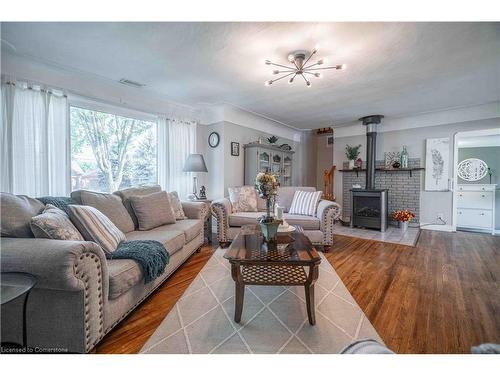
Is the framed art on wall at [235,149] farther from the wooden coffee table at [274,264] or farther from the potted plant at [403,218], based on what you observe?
the potted plant at [403,218]

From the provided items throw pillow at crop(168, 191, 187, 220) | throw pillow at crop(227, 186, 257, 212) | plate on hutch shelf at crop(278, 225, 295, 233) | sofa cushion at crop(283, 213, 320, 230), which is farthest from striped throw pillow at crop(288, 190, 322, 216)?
throw pillow at crop(168, 191, 187, 220)

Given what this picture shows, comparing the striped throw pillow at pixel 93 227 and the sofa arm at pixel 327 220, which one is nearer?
the striped throw pillow at pixel 93 227

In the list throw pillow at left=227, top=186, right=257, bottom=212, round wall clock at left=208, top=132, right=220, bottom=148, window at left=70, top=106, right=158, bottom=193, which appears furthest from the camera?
round wall clock at left=208, top=132, right=220, bottom=148

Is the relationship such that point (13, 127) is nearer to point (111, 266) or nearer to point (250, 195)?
point (111, 266)

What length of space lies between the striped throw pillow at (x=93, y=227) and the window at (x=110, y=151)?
→ 1433 mm

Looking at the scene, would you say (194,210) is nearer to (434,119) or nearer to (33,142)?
(33,142)

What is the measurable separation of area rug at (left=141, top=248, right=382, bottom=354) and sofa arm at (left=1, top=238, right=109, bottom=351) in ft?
1.17

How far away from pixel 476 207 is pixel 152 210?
633cm

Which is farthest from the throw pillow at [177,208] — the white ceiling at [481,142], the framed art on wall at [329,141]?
the white ceiling at [481,142]

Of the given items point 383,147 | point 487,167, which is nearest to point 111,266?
point 383,147

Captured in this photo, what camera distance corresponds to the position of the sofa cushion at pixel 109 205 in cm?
212

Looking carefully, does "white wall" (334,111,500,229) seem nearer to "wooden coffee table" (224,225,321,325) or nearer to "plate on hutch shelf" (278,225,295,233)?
"plate on hutch shelf" (278,225,295,233)

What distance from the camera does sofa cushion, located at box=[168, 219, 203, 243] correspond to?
2516mm

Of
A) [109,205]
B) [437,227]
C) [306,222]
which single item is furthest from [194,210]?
[437,227]
